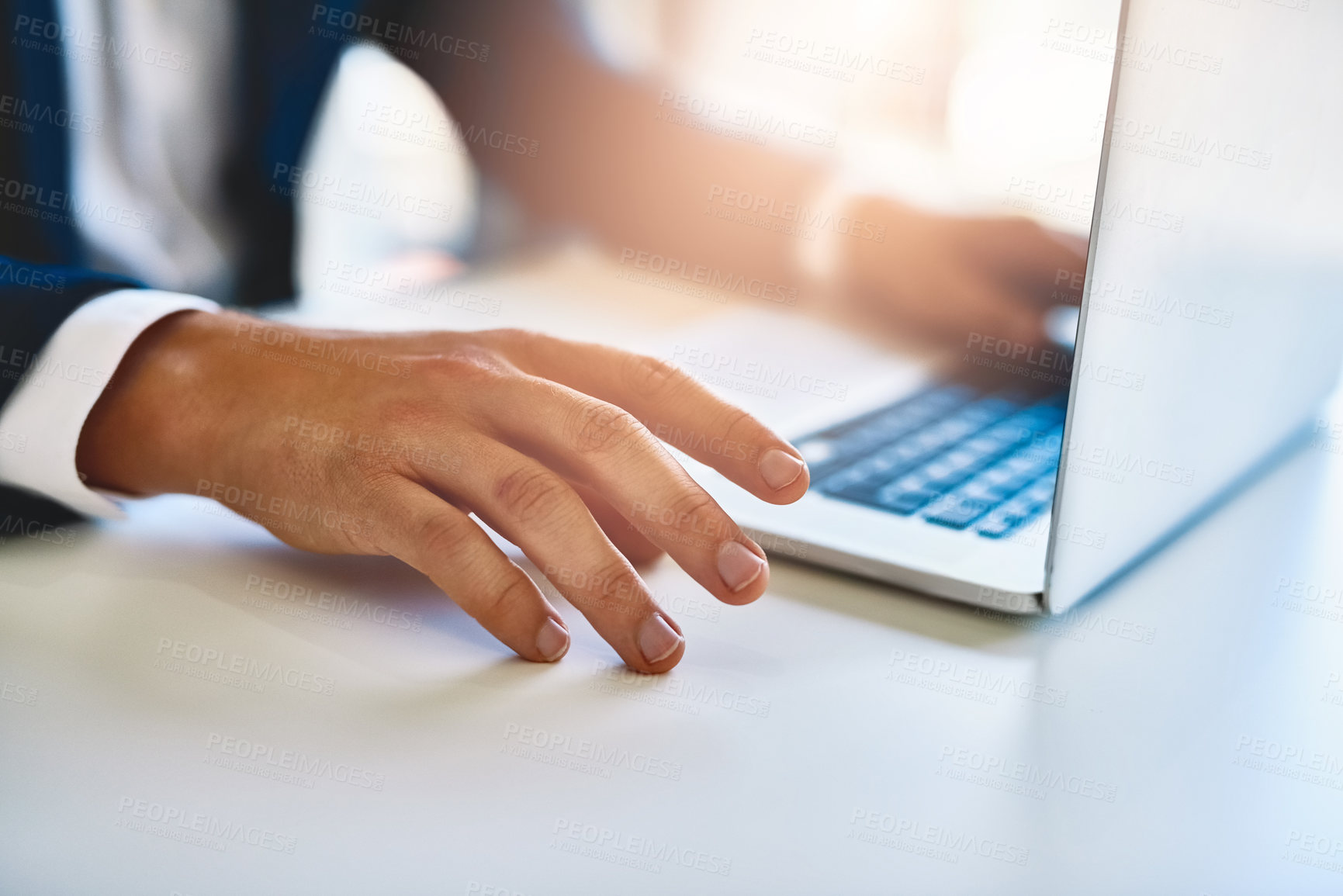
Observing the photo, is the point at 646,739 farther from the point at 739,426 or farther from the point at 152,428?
the point at 152,428

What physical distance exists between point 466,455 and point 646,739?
20 cm

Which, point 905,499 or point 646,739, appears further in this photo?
point 905,499

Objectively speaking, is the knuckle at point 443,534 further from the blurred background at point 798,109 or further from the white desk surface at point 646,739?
the blurred background at point 798,109

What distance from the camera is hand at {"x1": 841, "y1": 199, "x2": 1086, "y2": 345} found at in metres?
1.04

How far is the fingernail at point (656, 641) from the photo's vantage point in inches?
18.5

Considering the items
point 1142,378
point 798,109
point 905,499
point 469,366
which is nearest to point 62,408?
point 469,366

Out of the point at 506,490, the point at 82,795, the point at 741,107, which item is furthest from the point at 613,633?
the point at 741,107

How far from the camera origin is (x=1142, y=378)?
0.50 metres

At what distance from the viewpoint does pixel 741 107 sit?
1241 millimetres

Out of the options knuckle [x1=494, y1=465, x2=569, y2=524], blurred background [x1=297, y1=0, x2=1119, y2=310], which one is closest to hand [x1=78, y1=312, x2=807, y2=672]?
knuckle [x1=494, y1=465, x2=569, y2=524]

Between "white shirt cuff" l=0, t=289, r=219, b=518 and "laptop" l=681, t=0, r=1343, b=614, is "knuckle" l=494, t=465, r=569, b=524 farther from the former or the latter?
"white shirt cuff" l=0, t=289, r=219, b=518

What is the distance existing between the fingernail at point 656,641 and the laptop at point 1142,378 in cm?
12

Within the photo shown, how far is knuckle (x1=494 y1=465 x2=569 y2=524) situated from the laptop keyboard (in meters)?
0.17

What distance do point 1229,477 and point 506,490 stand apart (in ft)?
1.73
